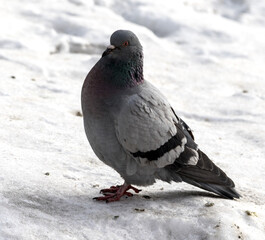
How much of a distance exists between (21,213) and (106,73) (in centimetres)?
116

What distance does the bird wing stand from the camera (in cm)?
415

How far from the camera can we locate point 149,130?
165 inches

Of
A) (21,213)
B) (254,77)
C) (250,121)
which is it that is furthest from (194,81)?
(21,213)

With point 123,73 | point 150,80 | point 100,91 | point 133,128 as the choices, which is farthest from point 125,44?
point 150,80

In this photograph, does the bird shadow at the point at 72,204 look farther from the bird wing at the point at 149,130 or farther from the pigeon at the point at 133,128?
the bird wing at the point at 149,130

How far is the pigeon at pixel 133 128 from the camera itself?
418 cm

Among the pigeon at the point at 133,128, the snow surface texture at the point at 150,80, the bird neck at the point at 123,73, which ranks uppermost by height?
the bird neck at the point at 123,73

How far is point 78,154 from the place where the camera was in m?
5.50

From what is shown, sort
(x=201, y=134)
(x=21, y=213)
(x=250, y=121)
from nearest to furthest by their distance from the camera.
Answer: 1. (x=21, y=213)
2. (x=201, y=134)
3. (x=250, y=121)

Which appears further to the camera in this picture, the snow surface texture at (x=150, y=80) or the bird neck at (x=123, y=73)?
the bird neck at (x=123, y=73)

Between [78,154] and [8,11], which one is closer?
[78,154]

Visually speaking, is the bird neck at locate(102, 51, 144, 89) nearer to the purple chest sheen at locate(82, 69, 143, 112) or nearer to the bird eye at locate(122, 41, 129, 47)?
the purple chest sheen at locate(82, 69, 143, 112)

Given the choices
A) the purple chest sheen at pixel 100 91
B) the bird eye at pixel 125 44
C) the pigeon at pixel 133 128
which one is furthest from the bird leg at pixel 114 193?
the bird eye at pixel 125 44

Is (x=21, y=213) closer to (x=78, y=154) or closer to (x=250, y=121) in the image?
(x=78, y=154)
